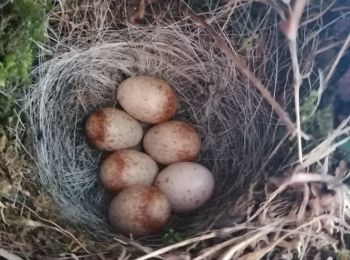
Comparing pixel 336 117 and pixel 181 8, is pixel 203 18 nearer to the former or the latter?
pixel 181 8

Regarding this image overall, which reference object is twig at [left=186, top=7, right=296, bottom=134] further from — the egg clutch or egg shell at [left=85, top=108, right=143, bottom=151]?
egg shell at [left=85, top=108, right=143, bottom=151]

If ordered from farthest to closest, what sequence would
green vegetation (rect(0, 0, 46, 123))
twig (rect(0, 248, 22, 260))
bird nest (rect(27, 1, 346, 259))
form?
bird nest (rect(27, 1, 346, 259)) → green vegetation (rect(0, 0, 46, 123)) → twig (rect(0, 248, 22, 260))

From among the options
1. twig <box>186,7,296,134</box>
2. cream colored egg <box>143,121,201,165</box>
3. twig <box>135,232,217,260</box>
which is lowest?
twig <box>135,232,217,260</box>

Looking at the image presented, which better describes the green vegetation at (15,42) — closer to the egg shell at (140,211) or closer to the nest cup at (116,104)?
the nest cup at (116,104)

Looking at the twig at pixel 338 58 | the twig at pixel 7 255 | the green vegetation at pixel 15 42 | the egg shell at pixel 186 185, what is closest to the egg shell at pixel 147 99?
the egg shell at pixel 186 185

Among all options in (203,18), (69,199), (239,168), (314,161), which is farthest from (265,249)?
(203,18)

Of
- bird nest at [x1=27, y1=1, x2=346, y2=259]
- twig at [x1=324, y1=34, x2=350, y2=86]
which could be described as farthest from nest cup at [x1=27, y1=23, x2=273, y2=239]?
twig at [x1=324, y1=34, x2=350, y2=86]

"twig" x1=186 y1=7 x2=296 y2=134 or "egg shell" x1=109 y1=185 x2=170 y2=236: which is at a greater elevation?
"twig" x1=186 y1=7 x2=296 y2=134

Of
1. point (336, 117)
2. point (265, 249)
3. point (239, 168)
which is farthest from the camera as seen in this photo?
point (239, 168)
